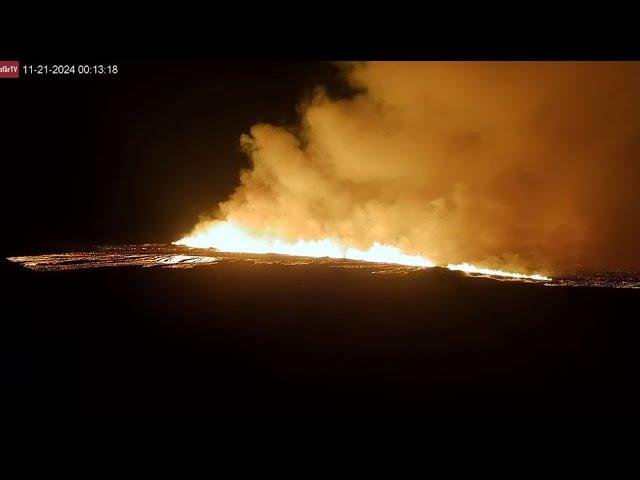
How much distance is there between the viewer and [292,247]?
72.5 feet

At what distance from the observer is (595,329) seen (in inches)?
321

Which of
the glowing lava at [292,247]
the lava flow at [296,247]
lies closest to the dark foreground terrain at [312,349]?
the lava flow at [296,247]

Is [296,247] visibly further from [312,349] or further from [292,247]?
[312,349]

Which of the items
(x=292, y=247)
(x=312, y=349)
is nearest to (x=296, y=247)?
(x=292, y=247)

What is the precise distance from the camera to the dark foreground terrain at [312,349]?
502 centimetres

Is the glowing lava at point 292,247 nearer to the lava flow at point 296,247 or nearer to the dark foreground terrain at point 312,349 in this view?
the lava flow at point 296,247

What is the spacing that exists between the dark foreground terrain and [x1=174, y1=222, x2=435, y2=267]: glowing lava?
644 cm

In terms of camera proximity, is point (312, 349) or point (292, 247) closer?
point (312, 349)

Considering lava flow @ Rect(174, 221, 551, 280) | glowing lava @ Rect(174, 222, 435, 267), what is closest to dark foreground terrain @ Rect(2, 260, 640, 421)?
lava flow @ Rect(174, 221, 551, 280)

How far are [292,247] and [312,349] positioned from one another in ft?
50.9

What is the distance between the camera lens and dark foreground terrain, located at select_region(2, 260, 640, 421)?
5.02 metres

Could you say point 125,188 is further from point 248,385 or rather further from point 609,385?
point 609,385

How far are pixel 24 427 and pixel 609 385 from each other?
7.36 metres

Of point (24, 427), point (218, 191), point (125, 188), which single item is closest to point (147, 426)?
point (24, 427)
